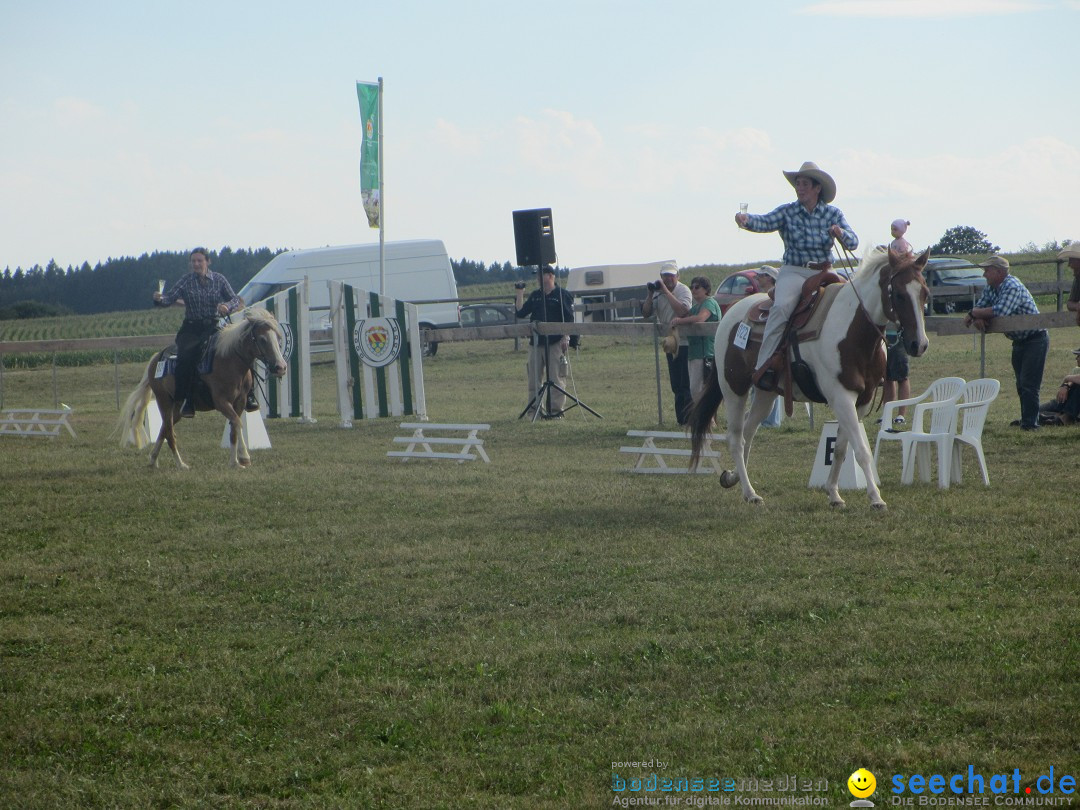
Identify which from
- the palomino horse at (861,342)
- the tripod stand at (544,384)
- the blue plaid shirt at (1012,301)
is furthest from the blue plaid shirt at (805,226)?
the tripod stand at (544,384)

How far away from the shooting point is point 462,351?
3161 centimetres

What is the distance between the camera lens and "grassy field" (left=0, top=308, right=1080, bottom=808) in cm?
394

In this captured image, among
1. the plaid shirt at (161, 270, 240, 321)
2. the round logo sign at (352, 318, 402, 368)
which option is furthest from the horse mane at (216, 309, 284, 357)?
the round logo sign at (352, 318, 402, 368)

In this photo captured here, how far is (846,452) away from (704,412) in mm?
1478

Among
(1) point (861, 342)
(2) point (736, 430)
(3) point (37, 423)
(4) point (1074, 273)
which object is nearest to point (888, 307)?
(1) point (861, 342)

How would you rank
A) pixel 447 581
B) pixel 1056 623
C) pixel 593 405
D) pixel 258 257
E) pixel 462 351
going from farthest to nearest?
pixel 258 257 < pixel 462 351 < pixel 593 405 < pixel 447 581 < pixel 1056 623

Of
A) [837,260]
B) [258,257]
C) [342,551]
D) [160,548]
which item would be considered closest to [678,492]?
[837,260]

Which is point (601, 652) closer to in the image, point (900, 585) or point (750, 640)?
point (750, 640)

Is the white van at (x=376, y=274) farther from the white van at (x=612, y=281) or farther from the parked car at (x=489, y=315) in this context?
the white van at (x=612, y=281)

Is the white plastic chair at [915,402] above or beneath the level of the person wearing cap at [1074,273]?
beneath

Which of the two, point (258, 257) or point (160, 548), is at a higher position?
point (258, 257)

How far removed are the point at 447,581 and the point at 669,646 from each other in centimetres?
186

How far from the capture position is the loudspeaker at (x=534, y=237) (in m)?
16.6

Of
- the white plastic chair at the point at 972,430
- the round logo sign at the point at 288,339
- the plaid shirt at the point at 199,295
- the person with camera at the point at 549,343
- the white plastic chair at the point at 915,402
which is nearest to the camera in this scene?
the white plastic chair at the point at 972,430
